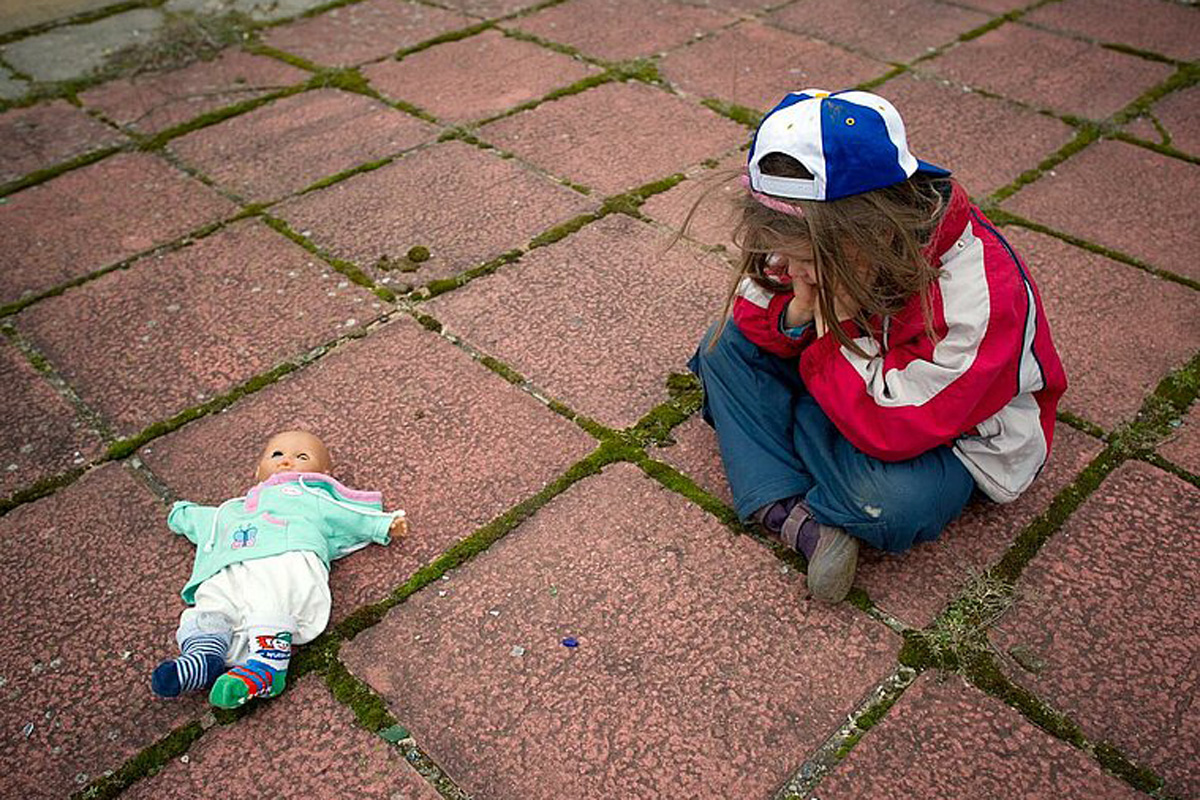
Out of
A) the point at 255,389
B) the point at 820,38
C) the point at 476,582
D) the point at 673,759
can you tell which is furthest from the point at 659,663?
the point at 820,38

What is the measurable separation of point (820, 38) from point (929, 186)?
2671mm

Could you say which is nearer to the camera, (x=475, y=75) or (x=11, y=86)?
(x=475, y=75)

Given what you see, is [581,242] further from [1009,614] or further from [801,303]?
[1009,614]

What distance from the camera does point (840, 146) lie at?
1.73m

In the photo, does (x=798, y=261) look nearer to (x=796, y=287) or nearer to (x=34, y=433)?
(x=796, y=287)

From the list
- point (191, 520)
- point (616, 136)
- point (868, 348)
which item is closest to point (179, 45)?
point (616, 136)

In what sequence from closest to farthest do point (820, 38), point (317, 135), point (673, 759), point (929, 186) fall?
point (673, 759)
point (929, 186)
point (317, 135)
point (820, 38)

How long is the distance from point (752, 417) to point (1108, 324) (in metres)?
1.16

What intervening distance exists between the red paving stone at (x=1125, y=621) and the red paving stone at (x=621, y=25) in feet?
9.04

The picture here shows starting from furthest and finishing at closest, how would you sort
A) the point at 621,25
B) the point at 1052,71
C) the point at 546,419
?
the point at 621,25, the point at 1052,71, the point at 546,419

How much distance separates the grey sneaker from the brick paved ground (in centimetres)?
5

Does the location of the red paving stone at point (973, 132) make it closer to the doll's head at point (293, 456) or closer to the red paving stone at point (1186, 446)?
the red paving stone at point (1186, 446)

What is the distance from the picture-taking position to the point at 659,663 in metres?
1.86

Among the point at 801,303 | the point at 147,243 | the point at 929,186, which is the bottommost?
the point at 147,243
